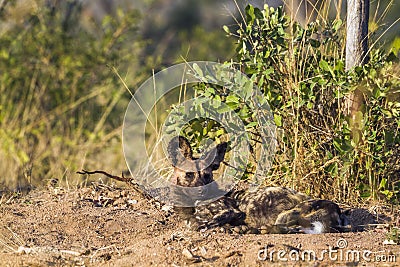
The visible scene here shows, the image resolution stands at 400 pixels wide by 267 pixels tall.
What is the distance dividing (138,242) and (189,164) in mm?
588

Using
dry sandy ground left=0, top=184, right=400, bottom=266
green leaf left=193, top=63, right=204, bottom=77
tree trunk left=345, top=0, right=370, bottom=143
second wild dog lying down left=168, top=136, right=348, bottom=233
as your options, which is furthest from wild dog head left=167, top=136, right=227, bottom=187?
tree trunk left=345, top=0, right=370, bottom=143

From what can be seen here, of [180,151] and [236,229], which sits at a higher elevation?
[180,151]

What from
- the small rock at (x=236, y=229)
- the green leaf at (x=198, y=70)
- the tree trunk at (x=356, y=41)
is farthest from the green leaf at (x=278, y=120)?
the small rock at (x=236, y=229)

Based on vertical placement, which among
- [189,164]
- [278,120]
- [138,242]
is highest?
[278,120]

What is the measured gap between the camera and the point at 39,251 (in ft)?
13.7

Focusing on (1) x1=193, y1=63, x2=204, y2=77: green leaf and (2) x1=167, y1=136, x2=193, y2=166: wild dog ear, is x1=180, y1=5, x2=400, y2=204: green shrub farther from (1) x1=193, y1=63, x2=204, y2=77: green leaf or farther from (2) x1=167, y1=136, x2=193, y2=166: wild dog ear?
(2) x1=167, y1=136, x2=193, y2=166: wild dog ear

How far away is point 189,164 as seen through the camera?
4.49 m

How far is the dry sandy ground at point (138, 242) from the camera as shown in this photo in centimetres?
381

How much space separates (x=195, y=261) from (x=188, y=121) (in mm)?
1489

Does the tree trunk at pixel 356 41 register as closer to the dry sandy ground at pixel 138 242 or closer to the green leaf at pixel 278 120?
the green leaf at pixel 278 120

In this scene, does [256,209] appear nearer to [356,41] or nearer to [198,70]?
[198,70]

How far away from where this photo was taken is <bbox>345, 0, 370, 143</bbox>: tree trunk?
16.3 feet

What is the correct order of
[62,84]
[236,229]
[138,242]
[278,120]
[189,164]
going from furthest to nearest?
[62,84] < [278,120] < [189,164] < [236,229] < [138,242]

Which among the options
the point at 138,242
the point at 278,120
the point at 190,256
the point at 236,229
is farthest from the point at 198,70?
the point at 190,256
